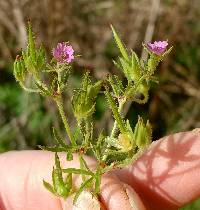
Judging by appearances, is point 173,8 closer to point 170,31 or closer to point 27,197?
point 170,31

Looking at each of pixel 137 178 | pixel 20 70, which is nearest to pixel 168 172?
pixel 137 178

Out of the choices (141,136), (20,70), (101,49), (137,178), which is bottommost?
(101,49)

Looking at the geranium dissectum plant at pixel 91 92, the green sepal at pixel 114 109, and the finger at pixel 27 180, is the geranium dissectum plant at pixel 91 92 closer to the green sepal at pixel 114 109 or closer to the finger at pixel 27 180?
the green sepal at pixel 114 109

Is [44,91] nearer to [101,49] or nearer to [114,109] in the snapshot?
[114,109]

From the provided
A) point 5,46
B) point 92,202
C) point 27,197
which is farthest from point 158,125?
point 92,202

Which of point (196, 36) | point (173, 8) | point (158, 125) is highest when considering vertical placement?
point (173, 8)

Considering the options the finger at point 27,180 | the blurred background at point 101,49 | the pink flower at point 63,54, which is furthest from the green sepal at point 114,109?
the blurred background at point 101,49

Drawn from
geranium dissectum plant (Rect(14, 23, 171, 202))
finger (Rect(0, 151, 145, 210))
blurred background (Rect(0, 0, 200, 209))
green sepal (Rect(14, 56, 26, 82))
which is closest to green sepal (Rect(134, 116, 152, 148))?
geranium dissectum plant (Rect(14, 23, 171, 202))
